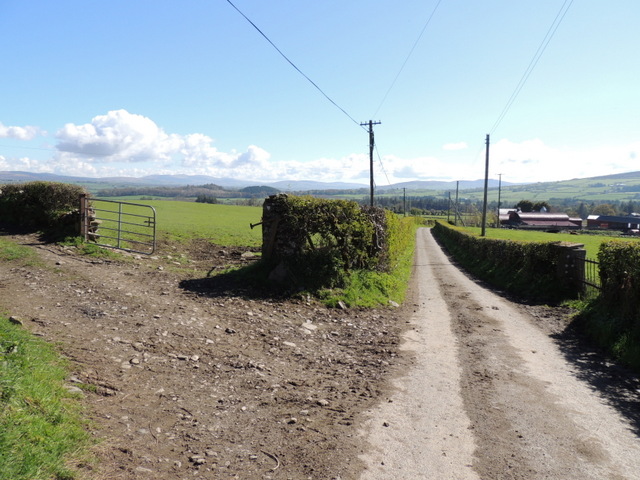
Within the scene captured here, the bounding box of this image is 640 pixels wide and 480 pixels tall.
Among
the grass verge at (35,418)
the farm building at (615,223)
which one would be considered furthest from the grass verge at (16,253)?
the farm building at (615,223)

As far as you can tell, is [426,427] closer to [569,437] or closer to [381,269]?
[569,437]

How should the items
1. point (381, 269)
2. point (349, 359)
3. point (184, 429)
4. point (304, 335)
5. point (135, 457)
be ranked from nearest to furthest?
point (135, 457) → point (184, 429) → point (349, 359) → point (304, 335) → point (381, 269)

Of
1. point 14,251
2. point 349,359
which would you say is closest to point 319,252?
point 349,359

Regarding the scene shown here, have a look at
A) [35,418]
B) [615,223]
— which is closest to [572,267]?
[35,418]

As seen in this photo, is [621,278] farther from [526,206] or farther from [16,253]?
[526,206]

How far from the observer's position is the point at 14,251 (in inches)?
398

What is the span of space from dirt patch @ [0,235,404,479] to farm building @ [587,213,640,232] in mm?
129686

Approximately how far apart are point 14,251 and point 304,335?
8.20m

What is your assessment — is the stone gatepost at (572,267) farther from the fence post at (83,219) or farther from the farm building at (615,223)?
the farm building at (615,223)

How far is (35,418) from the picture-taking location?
3125 millimetres

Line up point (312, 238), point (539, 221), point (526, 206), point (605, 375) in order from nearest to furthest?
point (605, 375), point (312, 238), point (539, 221), point (526, 206)

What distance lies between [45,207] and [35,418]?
43.7 ft

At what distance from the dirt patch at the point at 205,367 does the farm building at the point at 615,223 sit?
A: 5106 inches

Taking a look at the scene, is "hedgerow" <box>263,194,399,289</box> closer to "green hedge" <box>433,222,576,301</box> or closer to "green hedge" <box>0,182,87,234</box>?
"green hedge" <box>433,222,576,301</box>
